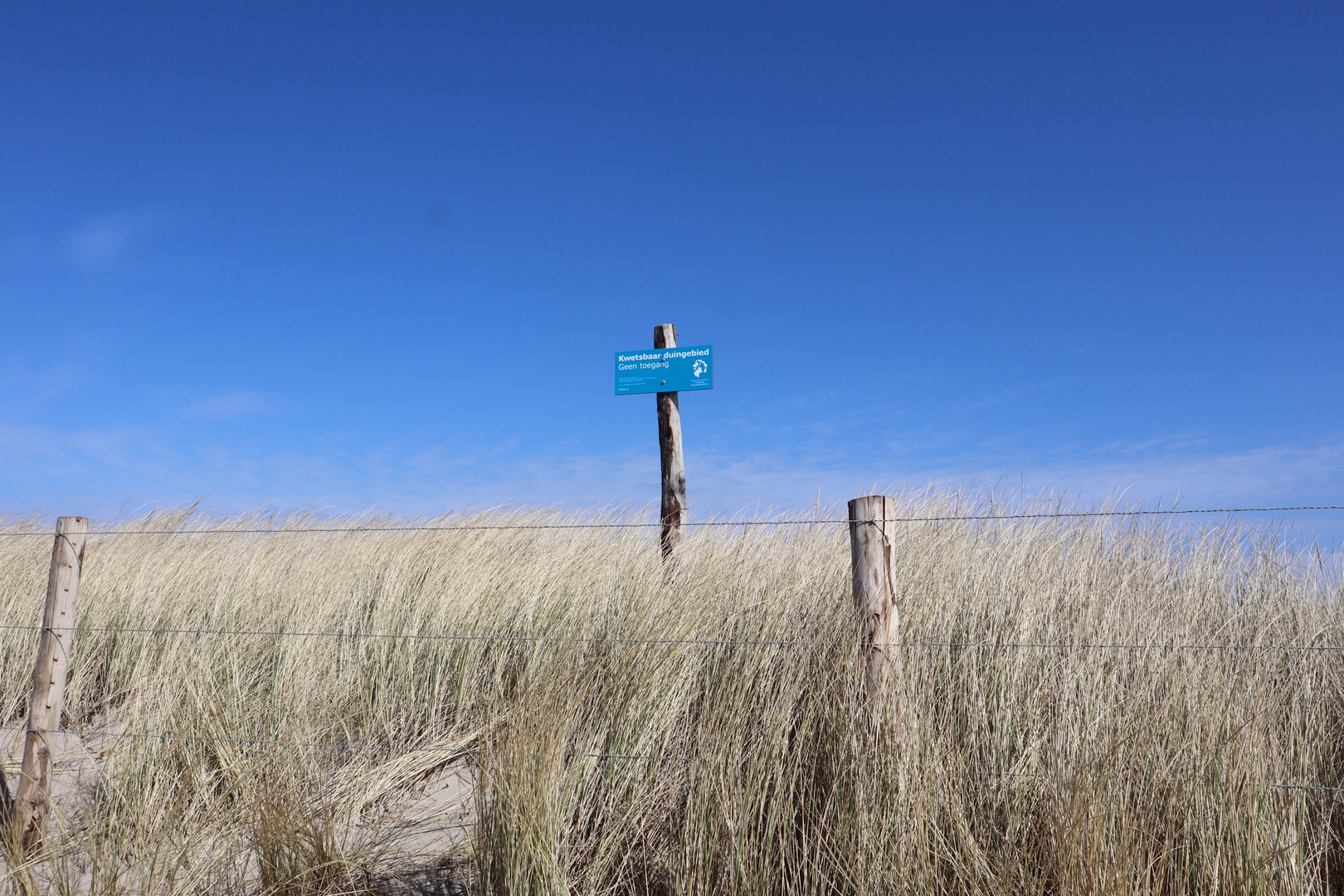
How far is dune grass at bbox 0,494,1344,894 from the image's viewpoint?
8.30 ft

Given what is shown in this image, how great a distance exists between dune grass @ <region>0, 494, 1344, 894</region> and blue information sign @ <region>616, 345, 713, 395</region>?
205 cm

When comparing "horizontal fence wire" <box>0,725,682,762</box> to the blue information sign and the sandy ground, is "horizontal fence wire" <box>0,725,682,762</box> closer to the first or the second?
the sandy ground

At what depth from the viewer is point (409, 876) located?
2979mm

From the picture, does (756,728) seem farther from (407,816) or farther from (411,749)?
(411,749)

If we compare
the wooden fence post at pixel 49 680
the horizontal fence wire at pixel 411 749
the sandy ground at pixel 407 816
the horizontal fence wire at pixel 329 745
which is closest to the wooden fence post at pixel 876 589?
the horizontal fence wire at pixel 411 749

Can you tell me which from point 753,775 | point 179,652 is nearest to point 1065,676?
point 753,775

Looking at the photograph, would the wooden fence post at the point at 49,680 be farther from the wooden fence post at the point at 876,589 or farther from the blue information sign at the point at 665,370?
the blue information sign at the point at 665,370

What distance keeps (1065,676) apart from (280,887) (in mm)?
2980

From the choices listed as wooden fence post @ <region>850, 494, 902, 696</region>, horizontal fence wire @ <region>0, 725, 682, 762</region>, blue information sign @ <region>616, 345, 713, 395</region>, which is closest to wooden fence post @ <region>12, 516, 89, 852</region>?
horizontal fence wire @ <region>0, 725, 682, 762</region>

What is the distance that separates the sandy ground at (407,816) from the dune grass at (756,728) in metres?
0.05

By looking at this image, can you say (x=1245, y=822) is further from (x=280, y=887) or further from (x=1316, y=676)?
(x=280, y=887)

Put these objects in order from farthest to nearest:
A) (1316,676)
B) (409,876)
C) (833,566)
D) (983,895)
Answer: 1. (833,566)
2. (1316,676)
3. (409,876)
4. (983,895)

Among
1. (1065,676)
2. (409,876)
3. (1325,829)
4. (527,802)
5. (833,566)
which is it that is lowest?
(409,876)

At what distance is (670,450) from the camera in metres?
7.39
